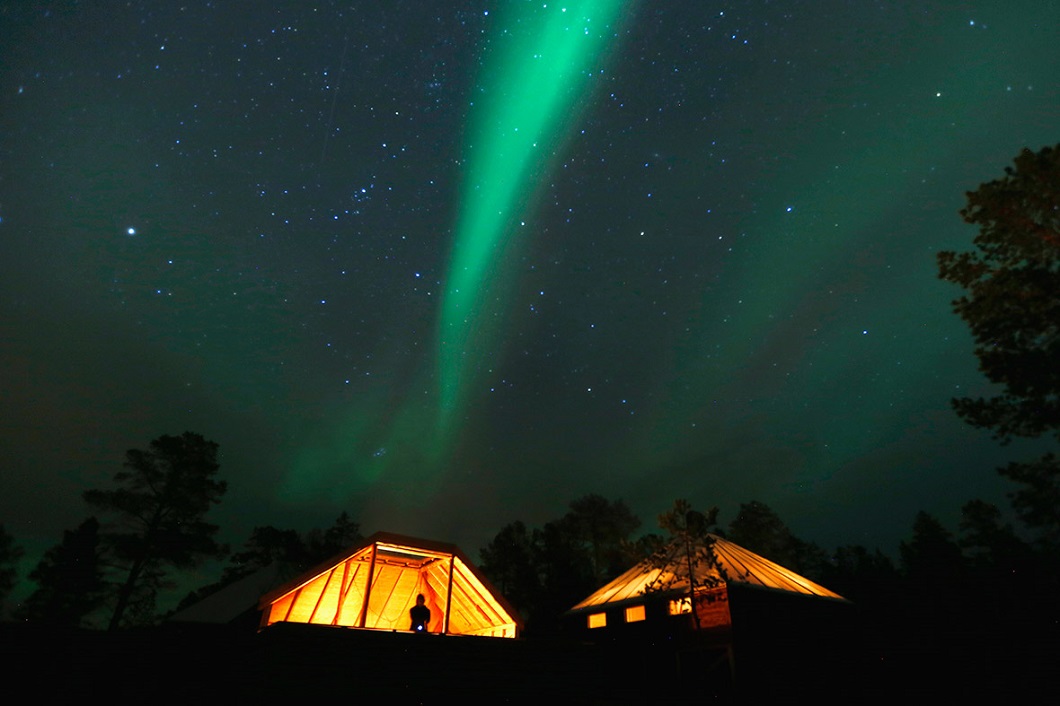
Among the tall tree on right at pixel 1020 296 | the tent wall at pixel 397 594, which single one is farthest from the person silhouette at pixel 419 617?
the tall tree on right at pixel 1020 296

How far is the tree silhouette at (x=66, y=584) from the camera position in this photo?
1350 inches

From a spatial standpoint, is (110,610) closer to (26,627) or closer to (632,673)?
(26,627)

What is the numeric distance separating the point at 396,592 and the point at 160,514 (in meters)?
21.9

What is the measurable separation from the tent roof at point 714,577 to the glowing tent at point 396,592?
4973 millimetres

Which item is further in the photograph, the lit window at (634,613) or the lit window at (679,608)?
the lit window at (634,613)

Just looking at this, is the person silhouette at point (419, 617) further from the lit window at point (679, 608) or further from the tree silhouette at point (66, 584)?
the tree silhouette at point (66, 584)

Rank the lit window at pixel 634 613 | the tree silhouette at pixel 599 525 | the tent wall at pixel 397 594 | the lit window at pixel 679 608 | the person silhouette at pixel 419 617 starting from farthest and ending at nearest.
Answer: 1. the tree silhouette at pixel 599 525
2. the lit window at pixel 634 613
3. the lit window at pixel 679 608
4. the tent wall at pixel 397 594
5. the person silhouette at pixel 419 617

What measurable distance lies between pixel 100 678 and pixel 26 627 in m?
2.29

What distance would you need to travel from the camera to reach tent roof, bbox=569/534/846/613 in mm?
17041

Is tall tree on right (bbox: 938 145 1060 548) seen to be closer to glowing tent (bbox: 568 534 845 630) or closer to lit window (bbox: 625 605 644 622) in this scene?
glowing tent (bbox: 568 534 845 630)

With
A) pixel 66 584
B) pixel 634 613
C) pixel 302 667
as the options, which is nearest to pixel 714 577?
pixel 634 613

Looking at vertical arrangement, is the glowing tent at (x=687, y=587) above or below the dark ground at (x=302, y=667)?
above

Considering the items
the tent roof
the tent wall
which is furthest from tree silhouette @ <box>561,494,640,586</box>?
the tent wall

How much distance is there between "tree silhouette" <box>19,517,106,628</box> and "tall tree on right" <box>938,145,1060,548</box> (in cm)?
4431
